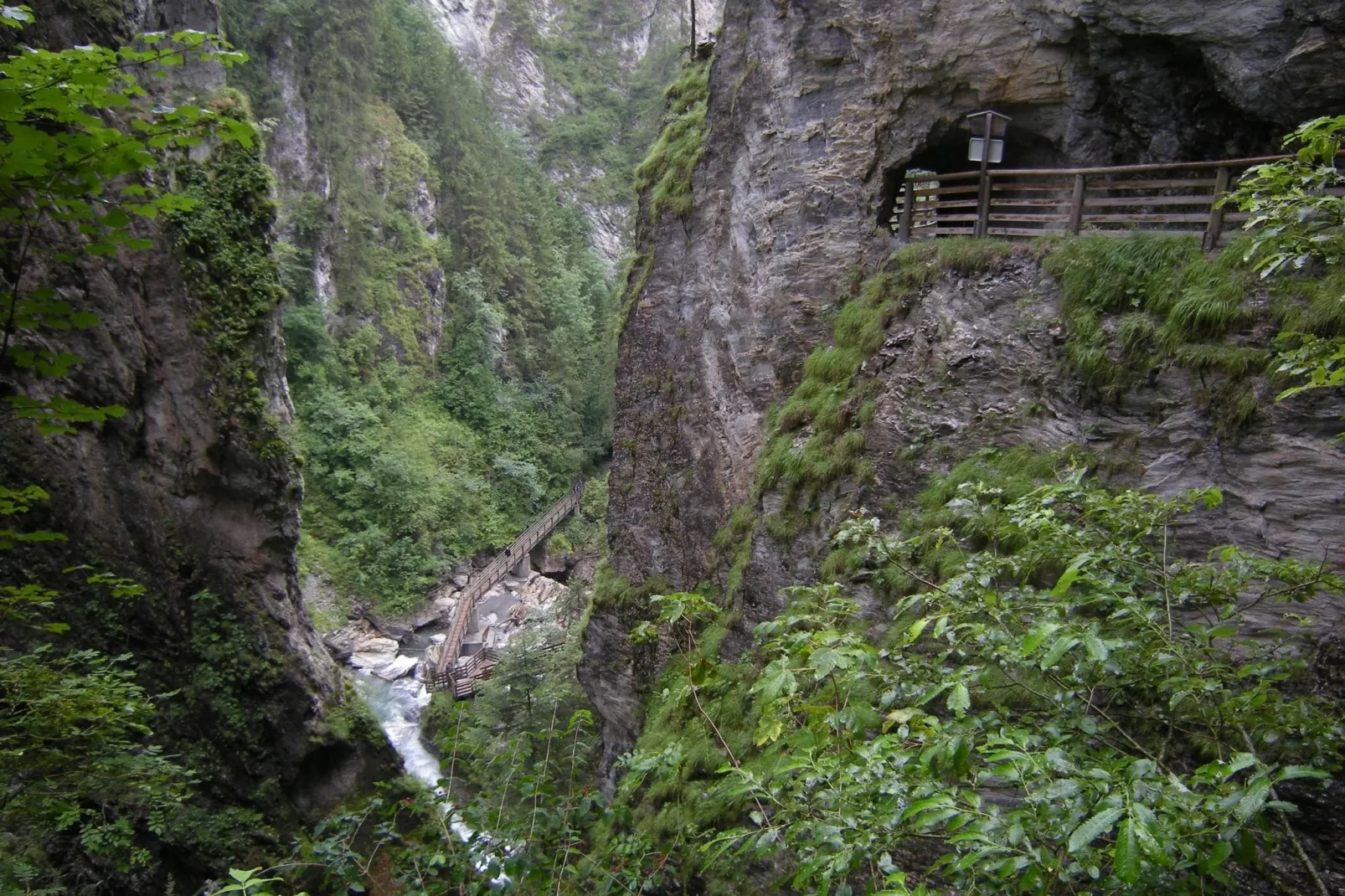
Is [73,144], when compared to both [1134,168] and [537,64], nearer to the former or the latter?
[1134,168]

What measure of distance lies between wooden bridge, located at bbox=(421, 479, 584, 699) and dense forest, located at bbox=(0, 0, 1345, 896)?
85cm

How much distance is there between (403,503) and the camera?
23.5m

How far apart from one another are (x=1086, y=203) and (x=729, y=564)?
5.60 metres

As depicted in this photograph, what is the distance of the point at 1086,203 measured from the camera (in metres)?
7.18

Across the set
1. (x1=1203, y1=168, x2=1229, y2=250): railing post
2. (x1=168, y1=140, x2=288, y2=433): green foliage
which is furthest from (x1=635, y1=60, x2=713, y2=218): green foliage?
(x1=1203, y1=168, x2=1229, y2=250): railing post

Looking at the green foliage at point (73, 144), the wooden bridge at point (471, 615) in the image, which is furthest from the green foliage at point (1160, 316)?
the wooden bridge at point (471, 615)

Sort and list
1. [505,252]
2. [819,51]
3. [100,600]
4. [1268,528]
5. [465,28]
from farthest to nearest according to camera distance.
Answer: [465,28], [505,252], [819,51], [100,600], [1268,528]

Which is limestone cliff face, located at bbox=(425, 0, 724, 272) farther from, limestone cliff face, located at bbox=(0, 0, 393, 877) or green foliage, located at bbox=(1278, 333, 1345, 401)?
green foliage, located at bbox=(1278, 333, 1345, 401)

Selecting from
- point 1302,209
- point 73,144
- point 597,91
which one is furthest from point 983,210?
point 597,91

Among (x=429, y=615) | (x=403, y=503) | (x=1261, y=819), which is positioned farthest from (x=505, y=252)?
(x=1261, y=819)

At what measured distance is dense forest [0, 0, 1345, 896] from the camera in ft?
7.30

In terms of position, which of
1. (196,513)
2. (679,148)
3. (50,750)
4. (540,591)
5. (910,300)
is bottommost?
(540,591)

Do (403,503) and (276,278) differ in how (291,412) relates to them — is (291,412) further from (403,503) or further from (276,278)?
(403,503)

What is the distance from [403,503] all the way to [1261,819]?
947 inches
